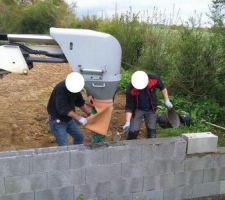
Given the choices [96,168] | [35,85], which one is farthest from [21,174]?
[35,85]

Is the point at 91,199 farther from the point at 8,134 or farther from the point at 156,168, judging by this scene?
the point at 8,134

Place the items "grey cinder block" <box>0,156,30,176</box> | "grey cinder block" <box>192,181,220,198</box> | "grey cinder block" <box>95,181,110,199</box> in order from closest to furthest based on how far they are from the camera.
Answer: "grey cinder block" <box>0,156,30,176</box>
"grey cinder block" <box>95,181,110,199</box>
"grey cinder block" <box>192,181,220,198</box>

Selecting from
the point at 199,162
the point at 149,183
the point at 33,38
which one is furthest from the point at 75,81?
the point at 199,162

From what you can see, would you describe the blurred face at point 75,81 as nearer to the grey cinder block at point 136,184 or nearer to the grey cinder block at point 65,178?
the grey cinder block at point 65,178

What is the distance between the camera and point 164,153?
15.7ft

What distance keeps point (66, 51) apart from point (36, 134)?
8.70 feet

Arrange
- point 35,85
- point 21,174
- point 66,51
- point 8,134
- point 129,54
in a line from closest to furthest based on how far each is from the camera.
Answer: point 66,51, point 21,174, point 8,134, point 35,85, point 129,54

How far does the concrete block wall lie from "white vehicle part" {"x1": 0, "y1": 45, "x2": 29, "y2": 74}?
3.03 feet

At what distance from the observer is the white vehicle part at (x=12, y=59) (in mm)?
3771

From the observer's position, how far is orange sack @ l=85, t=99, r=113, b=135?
420cm

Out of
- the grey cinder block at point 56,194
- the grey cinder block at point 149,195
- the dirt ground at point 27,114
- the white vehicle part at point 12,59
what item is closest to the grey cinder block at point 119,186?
the grey cinder block at point 149,195

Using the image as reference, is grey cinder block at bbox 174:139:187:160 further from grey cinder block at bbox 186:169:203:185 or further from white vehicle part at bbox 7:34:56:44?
white vehicle part at bbox 7:34:56:44

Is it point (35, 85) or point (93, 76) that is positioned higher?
point (93, 76)

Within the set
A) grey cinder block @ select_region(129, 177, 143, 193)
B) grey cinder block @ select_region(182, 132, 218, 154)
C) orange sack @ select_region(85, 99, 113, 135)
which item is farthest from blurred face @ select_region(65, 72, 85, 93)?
grey cinder block @ select_region(182, 132, 218, 154)
